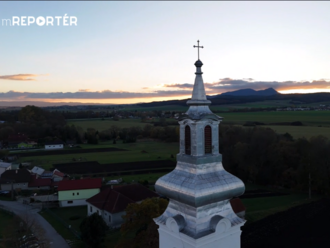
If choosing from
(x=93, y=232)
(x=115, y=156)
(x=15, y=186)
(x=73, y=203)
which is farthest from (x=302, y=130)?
(x=15, y=186)

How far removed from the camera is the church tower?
1025 centimetres

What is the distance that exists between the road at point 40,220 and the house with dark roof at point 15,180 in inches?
220

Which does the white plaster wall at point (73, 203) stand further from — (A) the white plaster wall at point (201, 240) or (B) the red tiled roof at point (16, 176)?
(A) the white plaster wall at point (201, 240)

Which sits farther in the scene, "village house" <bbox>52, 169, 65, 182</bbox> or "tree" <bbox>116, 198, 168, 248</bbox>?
"village house" <bbox>52, 169, 65, 182</bbox>

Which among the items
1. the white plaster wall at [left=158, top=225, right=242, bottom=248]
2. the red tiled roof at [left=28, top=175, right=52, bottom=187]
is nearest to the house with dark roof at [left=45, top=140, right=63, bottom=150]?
the red tiled roof at [left=28, top=175, right=52, bottom=187]

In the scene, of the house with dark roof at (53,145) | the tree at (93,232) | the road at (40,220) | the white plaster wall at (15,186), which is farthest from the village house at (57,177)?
the house with dark roof at (53,145)

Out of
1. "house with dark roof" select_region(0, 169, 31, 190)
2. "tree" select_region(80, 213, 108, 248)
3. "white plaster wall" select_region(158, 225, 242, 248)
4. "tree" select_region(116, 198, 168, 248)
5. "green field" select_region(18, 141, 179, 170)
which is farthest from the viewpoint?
"green field" select_region(18, 141, 179, 170)

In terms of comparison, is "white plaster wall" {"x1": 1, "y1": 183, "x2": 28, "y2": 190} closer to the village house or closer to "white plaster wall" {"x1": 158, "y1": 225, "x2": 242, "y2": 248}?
the village house

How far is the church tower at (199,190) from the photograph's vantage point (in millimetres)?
10250

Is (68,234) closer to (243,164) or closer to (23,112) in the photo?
(243,164)

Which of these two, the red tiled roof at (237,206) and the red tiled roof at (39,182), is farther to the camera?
the red tiled roof at (39,182)

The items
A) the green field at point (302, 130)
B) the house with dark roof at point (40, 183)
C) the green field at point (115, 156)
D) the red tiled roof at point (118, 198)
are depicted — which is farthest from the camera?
the green field at point (115, 156)

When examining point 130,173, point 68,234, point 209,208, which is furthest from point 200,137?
point 130,173

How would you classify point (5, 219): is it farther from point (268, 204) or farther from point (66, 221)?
point (268, 204)
